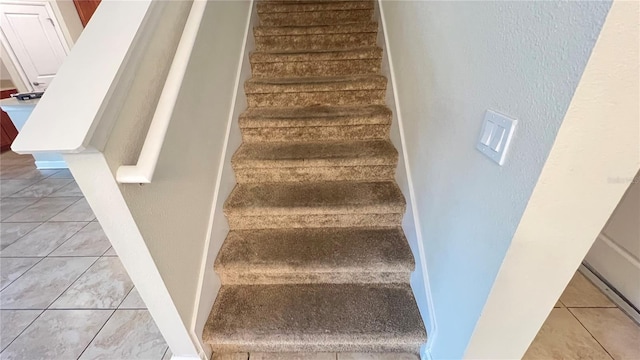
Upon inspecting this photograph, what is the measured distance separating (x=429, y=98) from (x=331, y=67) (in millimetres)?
1051

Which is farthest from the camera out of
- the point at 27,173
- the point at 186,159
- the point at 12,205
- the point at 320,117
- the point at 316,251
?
the point at 27,173

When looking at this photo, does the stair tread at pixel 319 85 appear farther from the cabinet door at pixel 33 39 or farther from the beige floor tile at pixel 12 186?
the cabinet door at pixel 33 39

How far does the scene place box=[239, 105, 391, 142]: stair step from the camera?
1758mm

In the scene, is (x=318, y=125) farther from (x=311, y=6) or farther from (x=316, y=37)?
(x=311, y=6)

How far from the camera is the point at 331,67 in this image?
2.04 meters

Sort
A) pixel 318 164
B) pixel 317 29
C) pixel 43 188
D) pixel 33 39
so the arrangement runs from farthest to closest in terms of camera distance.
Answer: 1. pixel 33 39
2. pixel 43 188
3. pixel 317 29
4. pixel 318 164

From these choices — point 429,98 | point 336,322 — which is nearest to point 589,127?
point 429,98

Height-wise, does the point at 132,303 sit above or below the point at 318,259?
A: below

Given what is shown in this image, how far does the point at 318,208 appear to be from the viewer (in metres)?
1.47

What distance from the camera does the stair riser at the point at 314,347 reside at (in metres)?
1.21

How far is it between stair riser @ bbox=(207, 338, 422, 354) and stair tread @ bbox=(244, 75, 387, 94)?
149 centimetres

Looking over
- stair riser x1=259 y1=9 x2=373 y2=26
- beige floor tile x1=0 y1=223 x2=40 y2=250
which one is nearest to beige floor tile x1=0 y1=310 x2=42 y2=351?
beige floor tile x1=0 y1=223 x2=40 y2=250

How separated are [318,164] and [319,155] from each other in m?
0.06

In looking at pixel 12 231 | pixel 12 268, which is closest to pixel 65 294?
pixel 12 268
